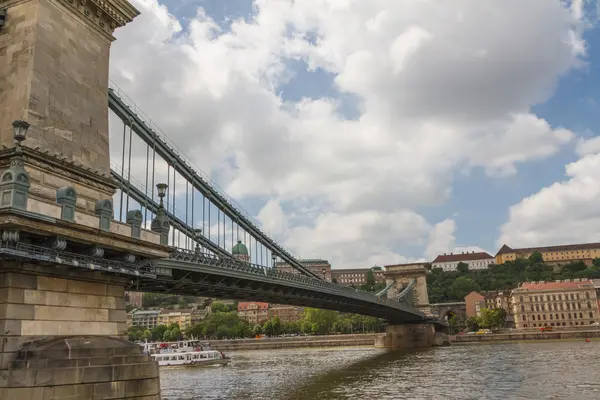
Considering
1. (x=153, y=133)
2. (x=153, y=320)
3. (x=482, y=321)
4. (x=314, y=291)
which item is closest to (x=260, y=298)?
(x=314, y=291)

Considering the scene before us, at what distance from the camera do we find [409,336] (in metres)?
71.2

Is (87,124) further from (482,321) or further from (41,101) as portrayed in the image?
(482,321)

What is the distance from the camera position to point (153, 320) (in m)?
187

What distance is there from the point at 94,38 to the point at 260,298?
957 inches

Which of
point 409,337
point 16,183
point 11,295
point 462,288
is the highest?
point 462,288

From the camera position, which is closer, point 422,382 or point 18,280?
point 18,280

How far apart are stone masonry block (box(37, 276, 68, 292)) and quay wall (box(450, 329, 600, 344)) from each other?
237 feet

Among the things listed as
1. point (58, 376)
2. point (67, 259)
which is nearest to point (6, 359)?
point (58, 376)

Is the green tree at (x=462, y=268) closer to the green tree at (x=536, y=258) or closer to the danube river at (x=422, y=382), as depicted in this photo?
the green tree at (x=536, y=258)

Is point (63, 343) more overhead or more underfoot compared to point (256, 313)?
more underfoot

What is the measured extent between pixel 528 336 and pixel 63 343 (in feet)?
242

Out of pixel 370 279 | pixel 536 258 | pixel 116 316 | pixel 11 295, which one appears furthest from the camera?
pixel 370 279

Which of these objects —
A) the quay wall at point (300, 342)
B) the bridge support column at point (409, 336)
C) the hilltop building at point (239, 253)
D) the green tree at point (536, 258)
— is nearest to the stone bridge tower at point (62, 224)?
the hilltop building at point (239, 253)

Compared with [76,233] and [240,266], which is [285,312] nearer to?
[240,266]
